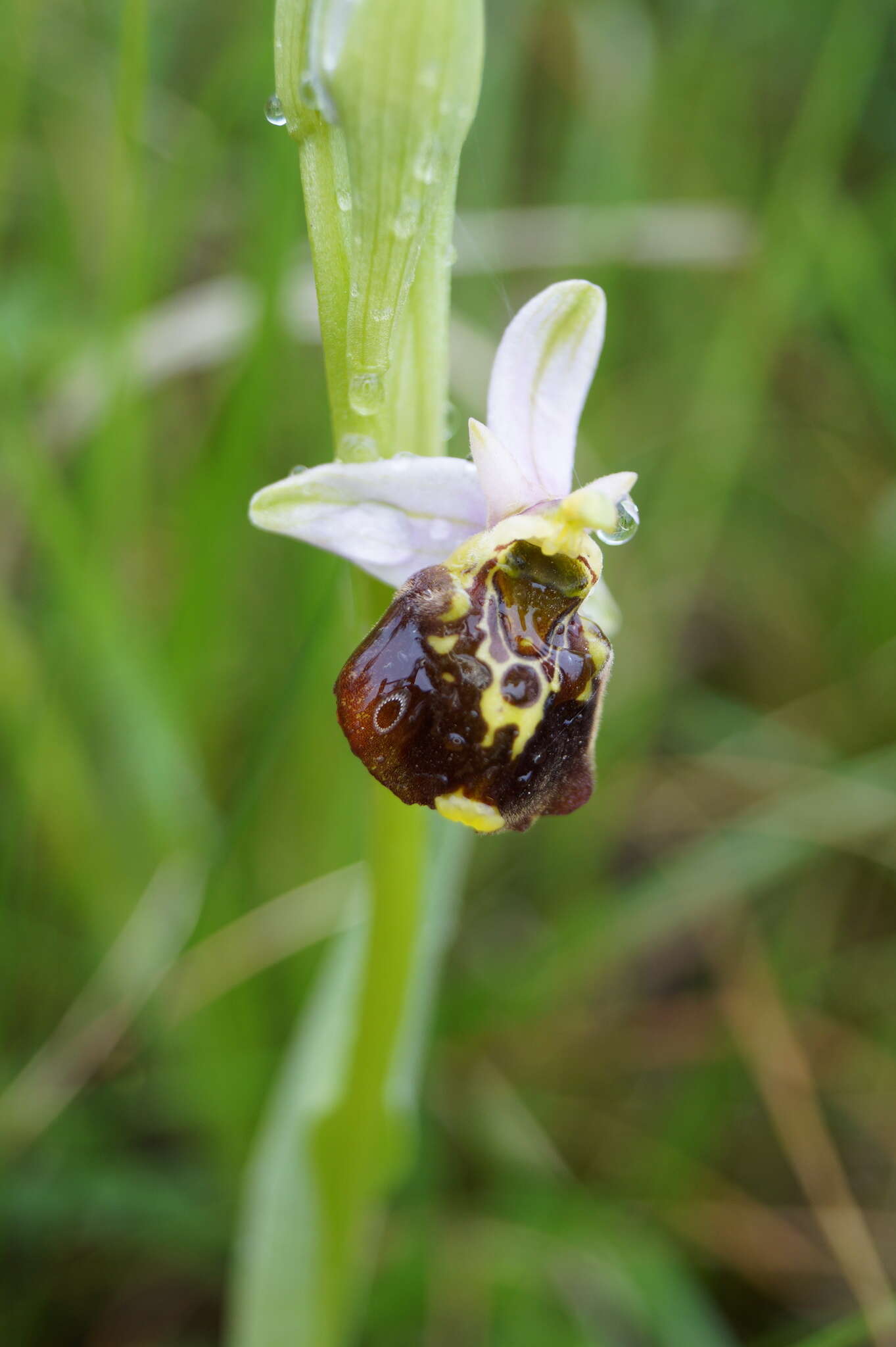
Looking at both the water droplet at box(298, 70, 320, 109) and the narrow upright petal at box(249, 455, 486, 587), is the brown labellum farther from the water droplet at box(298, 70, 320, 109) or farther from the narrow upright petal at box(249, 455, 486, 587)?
the water droplet at box(298, 70, 320, 109)

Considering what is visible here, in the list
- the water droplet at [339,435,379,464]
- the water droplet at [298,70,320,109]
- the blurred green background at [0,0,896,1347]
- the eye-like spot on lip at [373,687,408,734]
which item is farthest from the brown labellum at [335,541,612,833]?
the water droplet at [298,70,320,109]

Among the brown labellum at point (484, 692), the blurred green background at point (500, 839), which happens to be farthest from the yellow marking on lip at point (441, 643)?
the blurred green background at point (500, 839)

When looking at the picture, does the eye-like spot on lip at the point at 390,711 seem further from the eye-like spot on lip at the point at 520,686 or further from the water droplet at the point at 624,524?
the water droplet at the point at 624,524

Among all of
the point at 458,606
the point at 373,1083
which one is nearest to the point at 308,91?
the point at 458,606

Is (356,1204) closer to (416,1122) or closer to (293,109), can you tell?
(416,1122)

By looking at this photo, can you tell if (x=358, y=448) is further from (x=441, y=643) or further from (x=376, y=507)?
(x=441, y=643)
